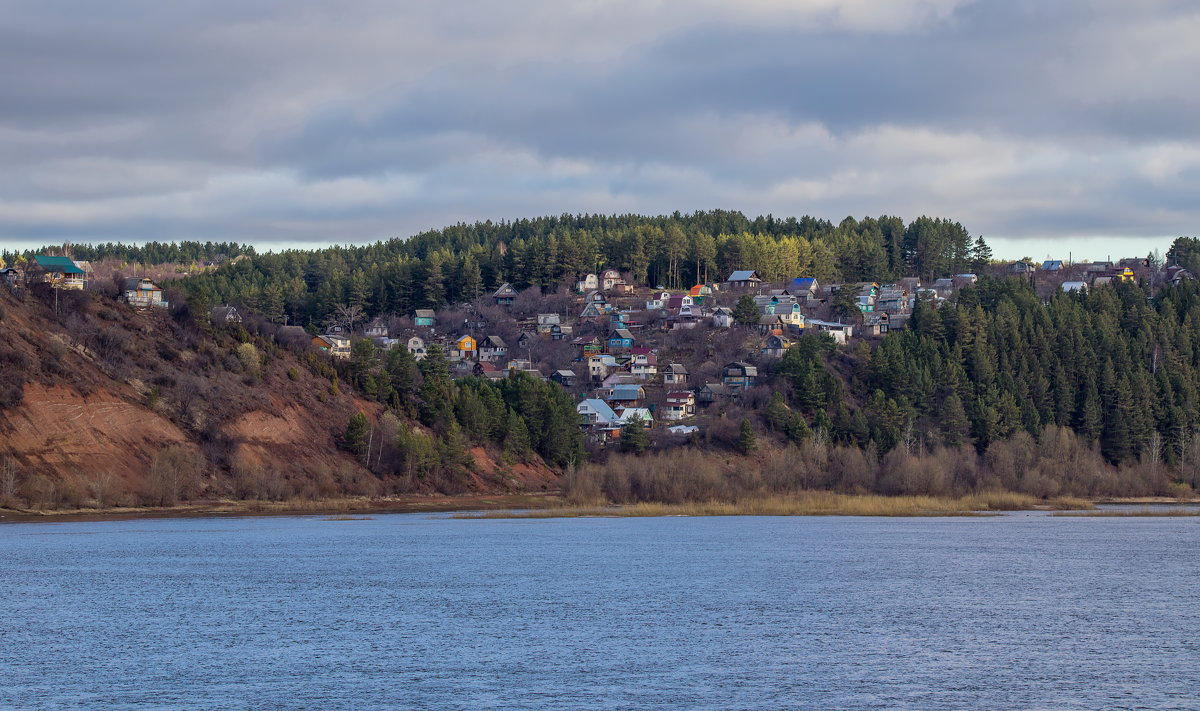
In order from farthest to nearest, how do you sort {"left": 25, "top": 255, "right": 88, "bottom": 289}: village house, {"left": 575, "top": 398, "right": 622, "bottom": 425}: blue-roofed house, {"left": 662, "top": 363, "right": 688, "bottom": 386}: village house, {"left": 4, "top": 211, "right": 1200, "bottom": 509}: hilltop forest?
{"left": 662, "top": 363, "right": 688, "bottom": 386}: village house < {"left": 575, "top": 398, "right": 622, "bottom": 425}: blue-roofed house < {"left": 4, "top": 211, "right": 1200, "bottom": 509}: hilltop forest < {"left": 25, "top": 255, "right": 88, "bottom": 289}: village house

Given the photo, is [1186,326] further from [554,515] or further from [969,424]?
[554,515]

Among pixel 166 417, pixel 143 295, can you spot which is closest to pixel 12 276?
pixel 143 295

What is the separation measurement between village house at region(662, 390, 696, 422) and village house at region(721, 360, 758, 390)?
895 centimetres

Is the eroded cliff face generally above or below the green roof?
below

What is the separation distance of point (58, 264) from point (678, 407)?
8367 cm

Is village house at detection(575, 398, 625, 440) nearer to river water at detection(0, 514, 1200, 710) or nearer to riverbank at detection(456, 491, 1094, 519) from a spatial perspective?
riverbank at detection(456, 491, 1094, 519)

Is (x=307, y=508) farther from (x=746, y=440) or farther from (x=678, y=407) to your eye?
(x=678, y=407)

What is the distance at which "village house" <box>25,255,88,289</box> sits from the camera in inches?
5384

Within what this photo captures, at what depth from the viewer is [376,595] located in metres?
64.6

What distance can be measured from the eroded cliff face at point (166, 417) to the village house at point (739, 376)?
4347 centimetres

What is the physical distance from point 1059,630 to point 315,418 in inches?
3848

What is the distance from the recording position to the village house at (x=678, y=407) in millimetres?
175875

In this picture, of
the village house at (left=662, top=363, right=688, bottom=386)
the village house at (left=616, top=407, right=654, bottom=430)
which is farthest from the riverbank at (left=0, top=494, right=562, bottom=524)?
the village house at (left=662, top=363, right=688, bottom=386)

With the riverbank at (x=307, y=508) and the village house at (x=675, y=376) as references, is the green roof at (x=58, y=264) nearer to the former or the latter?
the riverbank at (x=307, y=508)
